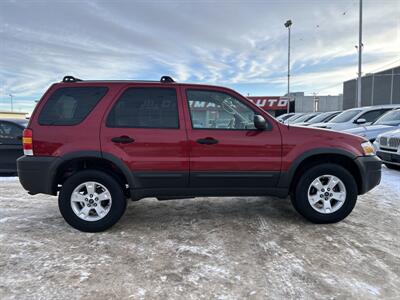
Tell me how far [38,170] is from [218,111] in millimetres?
2336

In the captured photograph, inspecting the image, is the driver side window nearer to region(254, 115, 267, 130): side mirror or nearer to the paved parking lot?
region(254, 115, 267, 130): side mirror

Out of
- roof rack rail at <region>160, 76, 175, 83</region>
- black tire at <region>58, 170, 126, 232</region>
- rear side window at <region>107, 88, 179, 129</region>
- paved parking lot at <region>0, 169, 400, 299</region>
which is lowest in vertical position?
paved parking lot at <region>0, 169, 400, 299</region>

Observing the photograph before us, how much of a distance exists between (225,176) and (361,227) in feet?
6.30

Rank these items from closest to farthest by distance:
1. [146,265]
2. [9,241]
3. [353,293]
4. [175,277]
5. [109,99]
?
[353,293], [175,277], [146,265], [9,241], [109,99]

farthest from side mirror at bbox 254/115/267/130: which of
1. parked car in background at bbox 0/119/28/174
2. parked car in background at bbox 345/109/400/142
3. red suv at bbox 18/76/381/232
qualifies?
→ parked car in background at bbox 345/109/400/142

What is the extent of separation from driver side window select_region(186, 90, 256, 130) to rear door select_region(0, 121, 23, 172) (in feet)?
16.9

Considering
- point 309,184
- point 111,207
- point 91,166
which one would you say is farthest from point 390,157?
point 91,166

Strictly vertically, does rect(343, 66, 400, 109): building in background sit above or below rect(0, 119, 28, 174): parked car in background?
above

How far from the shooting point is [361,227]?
4.04 meters

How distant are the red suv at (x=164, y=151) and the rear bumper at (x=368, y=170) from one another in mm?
15

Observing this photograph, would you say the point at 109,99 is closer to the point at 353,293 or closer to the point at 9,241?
the point at 9,241

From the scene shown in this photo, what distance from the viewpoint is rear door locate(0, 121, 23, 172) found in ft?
23.3

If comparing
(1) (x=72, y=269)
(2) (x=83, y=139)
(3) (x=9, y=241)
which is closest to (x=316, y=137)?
(2) (x=83, y=139)

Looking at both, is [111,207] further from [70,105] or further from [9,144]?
[9,144]
